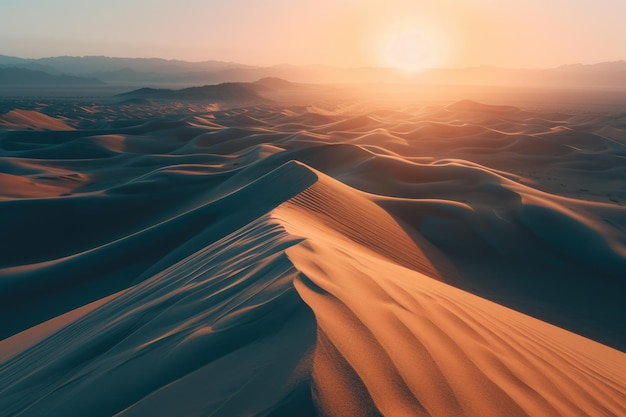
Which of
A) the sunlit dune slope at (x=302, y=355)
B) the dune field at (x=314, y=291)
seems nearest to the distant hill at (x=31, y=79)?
the dune field at (x=314, y=291)

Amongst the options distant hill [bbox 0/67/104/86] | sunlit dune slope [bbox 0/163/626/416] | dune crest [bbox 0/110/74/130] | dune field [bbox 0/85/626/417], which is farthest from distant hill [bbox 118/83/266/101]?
sunlit dune slope [bbox 0/163/626/416]

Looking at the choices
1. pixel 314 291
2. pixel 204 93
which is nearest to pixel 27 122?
pixel 314 291

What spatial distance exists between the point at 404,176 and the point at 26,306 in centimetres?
1030

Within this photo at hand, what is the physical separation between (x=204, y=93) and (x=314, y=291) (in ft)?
284

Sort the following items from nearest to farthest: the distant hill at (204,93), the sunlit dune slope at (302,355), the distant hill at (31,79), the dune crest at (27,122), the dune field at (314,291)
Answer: the sunlit dune slope at (302,355), the dune field at (314,291), the dune crest at (27,122), the distant hill at (204,93), the distant hill at (31,79)

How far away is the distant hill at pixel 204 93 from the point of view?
78750 millimetres

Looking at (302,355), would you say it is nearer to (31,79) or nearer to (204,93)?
(204,93)

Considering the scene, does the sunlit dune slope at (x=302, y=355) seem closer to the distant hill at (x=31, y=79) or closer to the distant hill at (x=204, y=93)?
the distant hill at (x=204, y=93)

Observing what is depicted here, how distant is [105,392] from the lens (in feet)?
8.27

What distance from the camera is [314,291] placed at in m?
2.91

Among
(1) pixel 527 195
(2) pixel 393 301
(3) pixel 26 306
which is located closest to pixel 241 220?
(3) pixel 26 306

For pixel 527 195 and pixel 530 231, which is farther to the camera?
pixel 527 195

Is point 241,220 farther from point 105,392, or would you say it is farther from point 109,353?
point 105,392

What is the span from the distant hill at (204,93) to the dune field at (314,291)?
2580 inches
